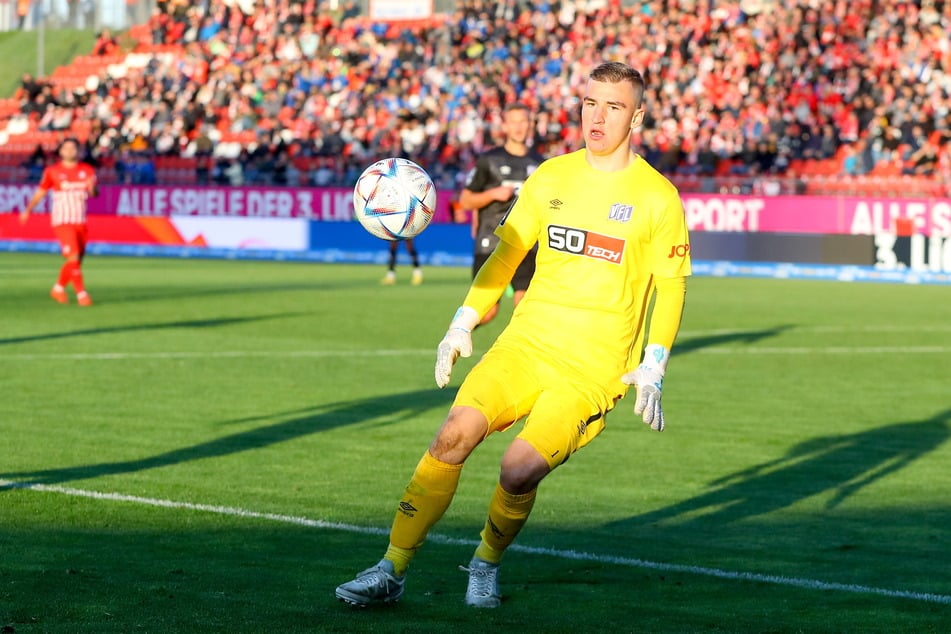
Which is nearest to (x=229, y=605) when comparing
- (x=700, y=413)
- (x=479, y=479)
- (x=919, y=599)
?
(x=919, y=599)

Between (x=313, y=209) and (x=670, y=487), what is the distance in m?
28.6

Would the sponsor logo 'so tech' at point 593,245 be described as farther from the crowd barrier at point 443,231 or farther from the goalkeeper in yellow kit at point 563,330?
the crowd barrier at point 443,231

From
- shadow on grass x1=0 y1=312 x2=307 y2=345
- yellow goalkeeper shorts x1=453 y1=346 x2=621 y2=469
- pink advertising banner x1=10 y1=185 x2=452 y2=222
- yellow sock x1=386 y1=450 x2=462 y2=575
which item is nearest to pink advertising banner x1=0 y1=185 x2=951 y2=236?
pink advertising banner x1=10 y1=185 x2=452 y2=222

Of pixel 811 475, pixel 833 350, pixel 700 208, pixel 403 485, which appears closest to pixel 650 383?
pixel 403 485

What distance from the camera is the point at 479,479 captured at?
9.59m

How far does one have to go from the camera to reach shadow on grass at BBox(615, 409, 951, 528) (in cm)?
870

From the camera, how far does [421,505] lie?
617 cm

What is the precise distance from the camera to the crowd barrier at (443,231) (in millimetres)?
30938

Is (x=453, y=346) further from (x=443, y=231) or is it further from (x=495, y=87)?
(x=495, y=87)

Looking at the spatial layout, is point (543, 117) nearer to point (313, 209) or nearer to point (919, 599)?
point (313, 209)

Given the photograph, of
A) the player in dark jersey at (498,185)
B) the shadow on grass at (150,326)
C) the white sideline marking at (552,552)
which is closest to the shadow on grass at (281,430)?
the white sideline marking at (552,552)

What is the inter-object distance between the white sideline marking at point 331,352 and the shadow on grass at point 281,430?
2.85 m

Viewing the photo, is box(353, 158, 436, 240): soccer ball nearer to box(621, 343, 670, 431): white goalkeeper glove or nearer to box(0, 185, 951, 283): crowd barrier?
box(621, 343, 670, 431): white goalkeeper glove

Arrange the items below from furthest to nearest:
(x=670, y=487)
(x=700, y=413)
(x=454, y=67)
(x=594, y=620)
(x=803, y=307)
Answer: (x=454, y=67), (x=803, y=307), (x=700, y=413), (x=670, y=487), (x=594, y=620)
